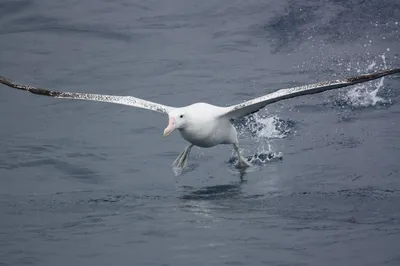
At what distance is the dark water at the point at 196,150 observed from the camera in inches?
576

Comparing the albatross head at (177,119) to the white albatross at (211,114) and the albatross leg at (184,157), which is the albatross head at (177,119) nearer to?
the white albatross at (211,114)

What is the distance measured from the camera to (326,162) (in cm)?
1789

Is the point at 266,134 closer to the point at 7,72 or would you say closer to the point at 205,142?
the point at 205,142

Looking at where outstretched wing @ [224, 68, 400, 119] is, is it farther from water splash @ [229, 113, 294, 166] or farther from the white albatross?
water splash @ [229, 113, 294, 166]

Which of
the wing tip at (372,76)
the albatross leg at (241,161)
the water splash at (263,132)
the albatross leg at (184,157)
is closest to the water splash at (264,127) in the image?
the water splash at (263,132)

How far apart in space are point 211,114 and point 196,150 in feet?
7.37

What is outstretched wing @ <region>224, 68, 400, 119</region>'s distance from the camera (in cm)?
1588

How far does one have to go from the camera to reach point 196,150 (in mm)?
19406

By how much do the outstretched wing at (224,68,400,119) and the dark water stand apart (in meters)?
1.13

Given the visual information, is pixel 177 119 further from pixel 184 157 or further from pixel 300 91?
pixel 300 91

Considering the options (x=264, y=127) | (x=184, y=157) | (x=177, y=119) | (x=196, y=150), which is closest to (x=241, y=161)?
(x=184, y=157)

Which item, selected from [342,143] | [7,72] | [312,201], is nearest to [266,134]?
[342,143]

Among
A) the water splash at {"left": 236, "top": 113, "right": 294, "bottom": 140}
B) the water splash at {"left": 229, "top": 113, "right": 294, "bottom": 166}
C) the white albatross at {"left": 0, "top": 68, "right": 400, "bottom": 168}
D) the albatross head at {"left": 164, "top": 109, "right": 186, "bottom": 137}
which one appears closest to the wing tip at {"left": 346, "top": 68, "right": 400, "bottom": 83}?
the white albatross at {"left": 0, "top": 68, "right": 400, "bottom": 168}

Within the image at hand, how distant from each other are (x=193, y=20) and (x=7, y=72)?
505cm
